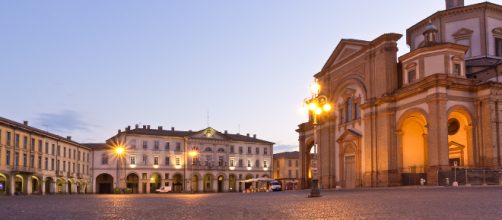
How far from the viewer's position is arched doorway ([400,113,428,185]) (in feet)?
123

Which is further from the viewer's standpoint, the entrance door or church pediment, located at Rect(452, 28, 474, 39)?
A: the entrance door

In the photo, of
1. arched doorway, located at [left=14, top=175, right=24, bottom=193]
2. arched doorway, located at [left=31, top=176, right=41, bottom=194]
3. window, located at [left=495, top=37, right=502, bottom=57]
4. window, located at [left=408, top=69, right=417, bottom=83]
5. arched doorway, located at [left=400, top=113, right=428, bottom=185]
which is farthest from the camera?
arched doorway, located at [left=31, top=176, right=41, bottom=194]

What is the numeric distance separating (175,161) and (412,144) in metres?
55.7

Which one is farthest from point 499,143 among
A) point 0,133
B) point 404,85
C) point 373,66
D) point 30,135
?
point 30,135

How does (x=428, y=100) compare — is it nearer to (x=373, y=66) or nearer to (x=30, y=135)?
(x=373, y=66)

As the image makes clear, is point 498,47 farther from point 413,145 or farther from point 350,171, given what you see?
point 350,171

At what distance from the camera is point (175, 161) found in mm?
88062

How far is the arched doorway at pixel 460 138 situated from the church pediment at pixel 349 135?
7.22m

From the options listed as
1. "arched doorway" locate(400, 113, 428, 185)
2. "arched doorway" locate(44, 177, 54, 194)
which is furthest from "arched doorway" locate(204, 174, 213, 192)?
"arched doorway" locate(400, 113, 428, 185)

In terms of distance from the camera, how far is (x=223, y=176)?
91.1 metres

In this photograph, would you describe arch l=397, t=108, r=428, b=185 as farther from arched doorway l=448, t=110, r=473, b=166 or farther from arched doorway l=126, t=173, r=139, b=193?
arched doorway l=126, t=173, r=139, b=193

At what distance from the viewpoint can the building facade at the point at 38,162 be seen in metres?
56.3

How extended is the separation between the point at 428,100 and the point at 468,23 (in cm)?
1006

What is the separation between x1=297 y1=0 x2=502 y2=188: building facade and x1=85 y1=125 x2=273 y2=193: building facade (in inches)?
1665
